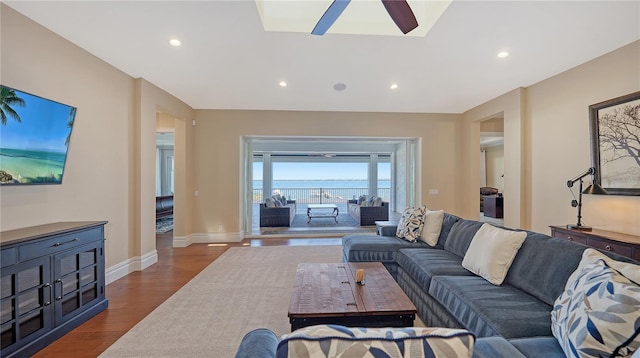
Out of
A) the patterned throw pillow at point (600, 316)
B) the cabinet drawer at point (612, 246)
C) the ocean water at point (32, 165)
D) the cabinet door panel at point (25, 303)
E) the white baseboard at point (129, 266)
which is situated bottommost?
the white baseboard at point (129, 266)

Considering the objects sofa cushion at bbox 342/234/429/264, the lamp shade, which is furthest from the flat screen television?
the lamp shade

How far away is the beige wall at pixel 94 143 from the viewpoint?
2.40 m

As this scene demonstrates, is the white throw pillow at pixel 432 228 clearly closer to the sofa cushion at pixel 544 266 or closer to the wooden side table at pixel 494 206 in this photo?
the sofa cushion at pixel 544 266

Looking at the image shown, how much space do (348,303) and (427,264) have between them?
1.10m

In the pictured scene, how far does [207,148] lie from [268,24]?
3.36m

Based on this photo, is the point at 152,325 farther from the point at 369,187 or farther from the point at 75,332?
the point at 369,187

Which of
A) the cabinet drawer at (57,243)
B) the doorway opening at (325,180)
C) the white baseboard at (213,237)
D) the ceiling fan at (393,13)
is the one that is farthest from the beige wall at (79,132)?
the ceiling fan at (393,13)

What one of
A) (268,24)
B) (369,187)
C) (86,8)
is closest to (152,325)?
(86,8)

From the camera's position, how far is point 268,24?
2928 mm

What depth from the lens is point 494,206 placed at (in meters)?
7.75

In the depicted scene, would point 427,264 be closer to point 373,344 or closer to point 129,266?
point 373,344

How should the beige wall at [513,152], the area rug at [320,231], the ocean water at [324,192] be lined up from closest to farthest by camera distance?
1. the beige wall at [513,152]
2. the area rug at [320,231]
3. the ocean water at [324,192]

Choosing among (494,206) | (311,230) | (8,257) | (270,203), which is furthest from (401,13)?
(494,206)

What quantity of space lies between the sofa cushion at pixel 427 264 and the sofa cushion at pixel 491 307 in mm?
162
